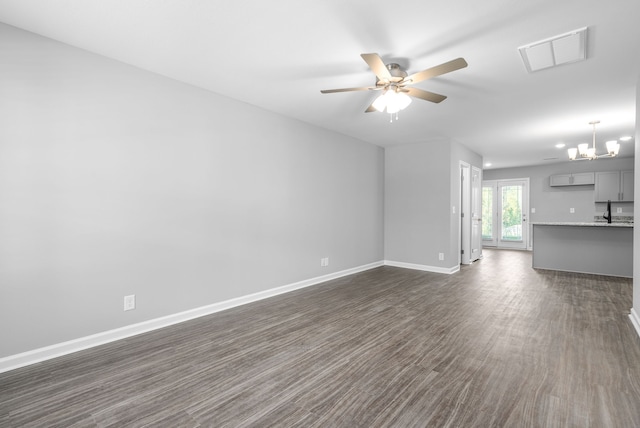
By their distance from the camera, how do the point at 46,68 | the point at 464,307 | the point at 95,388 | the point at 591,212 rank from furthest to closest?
the point at 591,212
the point at 464,307
the point at 46,68
the point at 95,388

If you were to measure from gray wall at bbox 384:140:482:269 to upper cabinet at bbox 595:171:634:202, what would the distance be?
409 cm

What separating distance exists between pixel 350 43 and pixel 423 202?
3989mm

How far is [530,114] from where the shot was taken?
4.09 meters

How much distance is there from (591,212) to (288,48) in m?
9.22

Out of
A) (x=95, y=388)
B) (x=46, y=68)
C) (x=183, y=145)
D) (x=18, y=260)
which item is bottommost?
(x=95, y=388)

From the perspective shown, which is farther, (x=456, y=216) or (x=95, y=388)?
(x=456, y=216)

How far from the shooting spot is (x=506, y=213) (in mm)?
9195

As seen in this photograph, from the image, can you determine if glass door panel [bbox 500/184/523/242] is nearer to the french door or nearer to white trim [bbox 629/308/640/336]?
the french door

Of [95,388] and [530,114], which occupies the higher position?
[530,114]

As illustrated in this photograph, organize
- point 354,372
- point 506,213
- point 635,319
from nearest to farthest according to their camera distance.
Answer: point 354,372, point 635,319, point 506,213

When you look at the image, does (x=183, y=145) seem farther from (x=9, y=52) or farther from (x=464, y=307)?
(x=464, y=307)

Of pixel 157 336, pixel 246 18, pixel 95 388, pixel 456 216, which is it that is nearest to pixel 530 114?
pixel 456 216

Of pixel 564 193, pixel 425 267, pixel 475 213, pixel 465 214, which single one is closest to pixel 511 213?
pixel 564 193

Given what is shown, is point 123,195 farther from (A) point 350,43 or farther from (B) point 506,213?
(B) point 506,213
